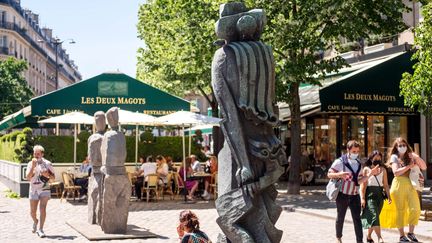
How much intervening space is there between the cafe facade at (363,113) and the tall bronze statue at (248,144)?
1531 cm

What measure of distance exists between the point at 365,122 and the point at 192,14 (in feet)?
27.1

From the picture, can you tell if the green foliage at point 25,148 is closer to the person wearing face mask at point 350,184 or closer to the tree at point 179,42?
the tree at point 179,42

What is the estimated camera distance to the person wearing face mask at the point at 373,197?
36.8 feet

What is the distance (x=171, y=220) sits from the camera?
15.7m

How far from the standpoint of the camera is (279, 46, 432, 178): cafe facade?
75.6 ft

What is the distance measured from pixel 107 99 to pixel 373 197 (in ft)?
46.2

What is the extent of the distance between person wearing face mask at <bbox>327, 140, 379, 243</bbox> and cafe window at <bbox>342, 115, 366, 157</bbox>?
51.7 feet

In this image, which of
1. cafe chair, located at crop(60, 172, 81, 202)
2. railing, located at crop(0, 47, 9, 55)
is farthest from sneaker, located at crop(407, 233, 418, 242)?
railing, located at crop(0, 47, 9, 55)

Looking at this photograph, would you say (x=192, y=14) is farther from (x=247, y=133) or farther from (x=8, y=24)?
(x=8, y=24)

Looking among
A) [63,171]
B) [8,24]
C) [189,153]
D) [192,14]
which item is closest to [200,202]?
[189,153]

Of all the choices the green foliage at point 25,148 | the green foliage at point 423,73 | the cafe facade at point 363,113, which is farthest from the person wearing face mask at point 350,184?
the green foliage at point 25,148

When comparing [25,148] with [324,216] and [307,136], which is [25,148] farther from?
[307,136]

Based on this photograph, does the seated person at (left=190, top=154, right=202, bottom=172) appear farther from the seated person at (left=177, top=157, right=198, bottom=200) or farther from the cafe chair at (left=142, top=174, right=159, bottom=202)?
the cafe chair at (left=142, top=174, right=159, bottom=202)

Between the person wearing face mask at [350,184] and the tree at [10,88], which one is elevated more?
the tree at [10,88]
